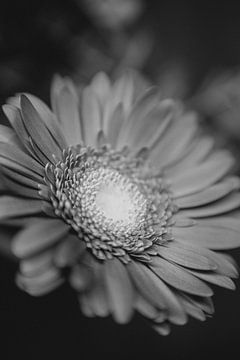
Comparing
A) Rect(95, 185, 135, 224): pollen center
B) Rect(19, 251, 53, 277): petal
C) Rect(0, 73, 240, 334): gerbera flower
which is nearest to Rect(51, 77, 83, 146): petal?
Rect(0, 73, 240, 334): gerbera flower

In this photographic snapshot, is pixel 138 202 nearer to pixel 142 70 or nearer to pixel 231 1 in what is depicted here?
pixel 142 70

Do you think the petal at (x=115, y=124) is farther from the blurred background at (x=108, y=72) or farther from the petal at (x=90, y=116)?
the blurred background at (x=108, y=72)

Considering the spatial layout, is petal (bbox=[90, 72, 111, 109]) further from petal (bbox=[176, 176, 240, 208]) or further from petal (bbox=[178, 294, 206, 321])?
petal (bbox=[178, 294, 206, 321])

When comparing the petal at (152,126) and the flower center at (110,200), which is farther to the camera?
the petal at (152,126)

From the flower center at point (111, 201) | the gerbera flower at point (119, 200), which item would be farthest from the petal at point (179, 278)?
the flower center at point (111, 201)

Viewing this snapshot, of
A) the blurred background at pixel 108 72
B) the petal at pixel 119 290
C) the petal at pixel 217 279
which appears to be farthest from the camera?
the blurred background at pixel 108 72

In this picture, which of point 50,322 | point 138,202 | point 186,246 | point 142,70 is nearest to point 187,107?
point 142,70

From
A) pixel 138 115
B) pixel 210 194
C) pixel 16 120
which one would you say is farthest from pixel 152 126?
pixel 16 120

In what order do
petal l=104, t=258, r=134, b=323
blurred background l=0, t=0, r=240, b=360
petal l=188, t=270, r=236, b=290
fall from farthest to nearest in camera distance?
blurred background l=0, t=0, r=240, b=360 < petal l=188, t=270, r=236, b=290 < petal l=104, t=258, r=134, b=323
